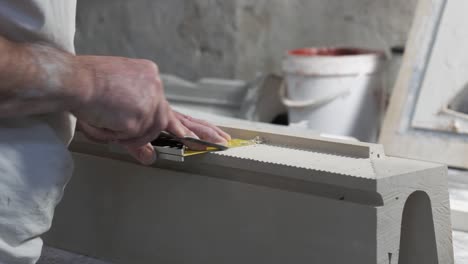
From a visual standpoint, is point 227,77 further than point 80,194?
Yes

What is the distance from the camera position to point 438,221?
143 centimetres

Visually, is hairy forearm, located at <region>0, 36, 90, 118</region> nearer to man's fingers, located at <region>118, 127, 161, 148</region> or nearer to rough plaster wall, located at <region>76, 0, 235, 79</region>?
man's fingers, located at <region>118, 127, 161, 148</region>

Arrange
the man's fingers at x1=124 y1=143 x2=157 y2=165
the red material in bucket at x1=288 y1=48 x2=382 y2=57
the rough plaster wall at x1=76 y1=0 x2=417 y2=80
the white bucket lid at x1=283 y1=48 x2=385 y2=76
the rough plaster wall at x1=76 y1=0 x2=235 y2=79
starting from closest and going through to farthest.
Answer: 1. the man's fingers at x1=124 y1=143 x2=157 y2=165
2. the white bucket lid at x1=283 y1=48 x2=385 y2=76
3. the red material in bucket at x1=288 y1=48 x2=382 y2=57
4. the rough plaster wall at x1=76 y1=0 x2=417 y2=80
5. the rough plaster wall at x1=76 y1=0 x2=235 y2=79

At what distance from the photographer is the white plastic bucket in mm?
3023

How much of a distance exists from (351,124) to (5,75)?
2265 millimetres

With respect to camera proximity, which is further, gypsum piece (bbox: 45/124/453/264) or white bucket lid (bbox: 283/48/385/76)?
white bucket lid (bbox: 283/48/385/76)

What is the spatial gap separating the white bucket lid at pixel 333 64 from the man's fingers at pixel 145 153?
1716 mm

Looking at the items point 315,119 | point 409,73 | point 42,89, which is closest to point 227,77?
point 315,119

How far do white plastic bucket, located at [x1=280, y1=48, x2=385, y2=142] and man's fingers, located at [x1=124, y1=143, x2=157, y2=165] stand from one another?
172 centimetres

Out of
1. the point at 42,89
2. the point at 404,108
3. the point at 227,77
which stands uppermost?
the point at 42,89

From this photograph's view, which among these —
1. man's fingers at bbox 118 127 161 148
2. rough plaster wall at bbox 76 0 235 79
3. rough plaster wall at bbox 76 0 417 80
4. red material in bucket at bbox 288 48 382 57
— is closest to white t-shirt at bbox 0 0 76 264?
man's fingers at bbox 118 127 161 148

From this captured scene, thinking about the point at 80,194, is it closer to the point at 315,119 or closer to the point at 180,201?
the point at 180,201

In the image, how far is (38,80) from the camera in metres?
1.08

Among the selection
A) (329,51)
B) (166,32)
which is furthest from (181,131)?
(166,32)
